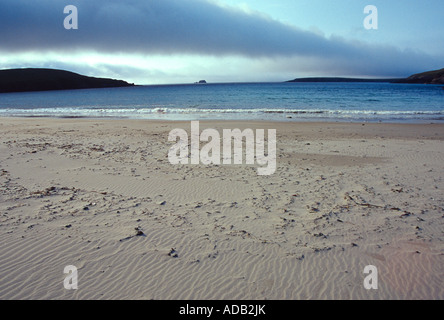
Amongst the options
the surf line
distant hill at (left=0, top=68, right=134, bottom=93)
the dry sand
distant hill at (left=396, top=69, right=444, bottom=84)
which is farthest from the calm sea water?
distant hill at (left=396, top=69, right=444, bottom=84)

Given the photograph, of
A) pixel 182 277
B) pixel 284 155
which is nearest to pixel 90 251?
pixel 182 277

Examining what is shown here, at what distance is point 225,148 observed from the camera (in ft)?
36.4

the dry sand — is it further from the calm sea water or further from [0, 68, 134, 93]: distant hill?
[0, 68, 134, 93]: distant hill

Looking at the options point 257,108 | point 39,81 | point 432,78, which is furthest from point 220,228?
point 432,78

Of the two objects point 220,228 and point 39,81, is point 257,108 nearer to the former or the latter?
point 220,228

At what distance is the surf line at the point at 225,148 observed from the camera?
930 centimetres

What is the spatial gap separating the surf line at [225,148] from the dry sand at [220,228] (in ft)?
1.66

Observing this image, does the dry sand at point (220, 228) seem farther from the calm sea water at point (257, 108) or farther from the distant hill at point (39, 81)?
the distant hill at point (39, 81)

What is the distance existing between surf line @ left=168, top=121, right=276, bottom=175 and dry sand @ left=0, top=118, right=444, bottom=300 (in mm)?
506

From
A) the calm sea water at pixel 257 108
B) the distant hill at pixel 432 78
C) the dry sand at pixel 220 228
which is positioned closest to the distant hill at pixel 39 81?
the calm sea water at pixel 257 108

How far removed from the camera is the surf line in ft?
30.5

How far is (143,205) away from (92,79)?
463 feet

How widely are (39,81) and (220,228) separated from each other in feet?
384

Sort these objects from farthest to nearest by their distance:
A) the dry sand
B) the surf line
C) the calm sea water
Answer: the calm sea water → the surf line → the dry sand
